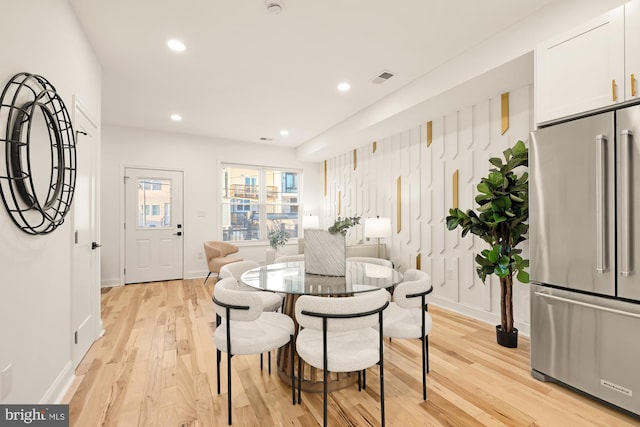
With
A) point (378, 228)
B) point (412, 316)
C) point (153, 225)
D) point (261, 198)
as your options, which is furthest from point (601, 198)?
point (153, 225)

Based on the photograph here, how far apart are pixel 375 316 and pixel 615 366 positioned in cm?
158

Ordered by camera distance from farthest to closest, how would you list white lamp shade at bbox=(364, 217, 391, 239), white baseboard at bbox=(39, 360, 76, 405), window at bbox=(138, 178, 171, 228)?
window at bbox=(138, 178, 171, 228), white lamp shade at bbox=(364, 217, 391, 239), white baseboard at bbox=(39, 360, 76, 405)

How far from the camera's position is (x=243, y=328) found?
2074 millimetres

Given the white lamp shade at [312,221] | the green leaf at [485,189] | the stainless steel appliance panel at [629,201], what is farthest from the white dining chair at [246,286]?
the white lamp shade at [312,221]

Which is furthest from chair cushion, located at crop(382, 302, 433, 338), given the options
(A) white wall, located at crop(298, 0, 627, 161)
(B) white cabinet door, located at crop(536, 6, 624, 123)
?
(A) white wall, located at crop(298, 0, 627, 161)

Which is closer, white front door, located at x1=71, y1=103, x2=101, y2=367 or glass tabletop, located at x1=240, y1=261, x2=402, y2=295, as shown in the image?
glass tabletop, located at x1=240, y1=261, x2=402, y2=295

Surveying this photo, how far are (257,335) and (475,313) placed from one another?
2.90m

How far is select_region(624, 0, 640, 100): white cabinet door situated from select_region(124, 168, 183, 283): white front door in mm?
6304

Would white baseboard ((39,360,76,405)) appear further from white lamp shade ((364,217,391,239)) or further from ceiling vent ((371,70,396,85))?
ceiling vent ((371,70,396,85))

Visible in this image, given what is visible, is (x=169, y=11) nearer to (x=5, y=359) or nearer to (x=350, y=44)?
(x=350, y=44)

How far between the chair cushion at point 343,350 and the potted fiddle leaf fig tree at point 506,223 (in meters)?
1.56

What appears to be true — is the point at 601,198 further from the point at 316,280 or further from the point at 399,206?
the point at 399,206

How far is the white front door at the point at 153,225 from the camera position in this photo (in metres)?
5.63

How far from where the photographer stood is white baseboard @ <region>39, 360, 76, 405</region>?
1.92 metres
